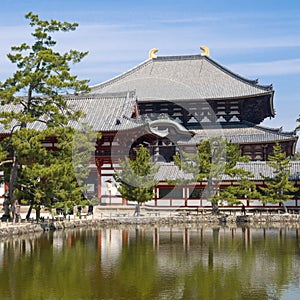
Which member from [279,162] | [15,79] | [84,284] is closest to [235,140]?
[279,162]

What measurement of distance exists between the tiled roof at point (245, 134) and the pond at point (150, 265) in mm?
→ 16975

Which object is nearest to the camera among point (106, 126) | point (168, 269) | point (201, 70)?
point (168, 269)

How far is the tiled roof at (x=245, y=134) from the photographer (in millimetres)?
44750

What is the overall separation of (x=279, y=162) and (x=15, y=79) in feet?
63.9

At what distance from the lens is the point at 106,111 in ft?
136

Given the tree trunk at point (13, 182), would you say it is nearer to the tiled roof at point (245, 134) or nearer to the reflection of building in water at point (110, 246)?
the reflection of building in water at point (110, 246)

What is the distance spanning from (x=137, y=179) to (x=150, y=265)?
16055 mm

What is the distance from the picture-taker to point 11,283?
50.8 feet

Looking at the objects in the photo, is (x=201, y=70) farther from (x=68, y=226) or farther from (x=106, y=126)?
(x=68, y=226)

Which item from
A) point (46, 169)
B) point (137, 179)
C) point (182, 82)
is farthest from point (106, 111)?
point (46, 169)

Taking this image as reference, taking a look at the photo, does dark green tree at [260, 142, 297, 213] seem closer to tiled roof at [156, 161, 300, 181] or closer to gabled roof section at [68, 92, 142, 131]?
tiled roof at [156, 161, 300, 181]

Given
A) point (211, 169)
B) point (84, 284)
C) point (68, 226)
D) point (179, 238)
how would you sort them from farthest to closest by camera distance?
point (211, 169)
point (68, 226)
point (179, 238)
point (84, 284)

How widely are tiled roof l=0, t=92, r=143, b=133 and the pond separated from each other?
11.5 meters

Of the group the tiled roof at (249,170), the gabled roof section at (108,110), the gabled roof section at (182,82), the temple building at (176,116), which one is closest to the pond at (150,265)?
the temple building at (176,116)
